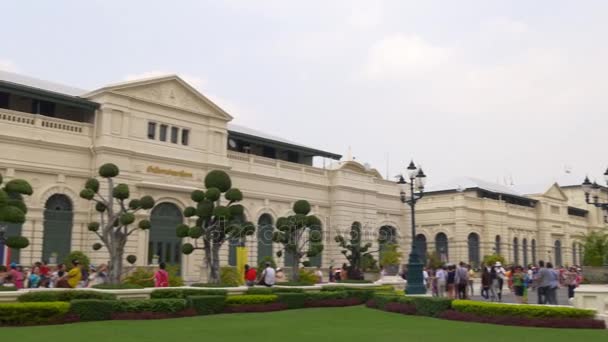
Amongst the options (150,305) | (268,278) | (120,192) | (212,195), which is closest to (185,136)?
(212,195)

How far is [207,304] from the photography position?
797 inches

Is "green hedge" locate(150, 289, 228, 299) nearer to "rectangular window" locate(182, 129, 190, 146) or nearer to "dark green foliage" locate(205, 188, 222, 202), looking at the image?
"dark green foliage" locate(205, 188, 222, 202)

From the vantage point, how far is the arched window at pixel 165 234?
1415 inches

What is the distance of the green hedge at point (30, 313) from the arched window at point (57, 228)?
51.6 feet

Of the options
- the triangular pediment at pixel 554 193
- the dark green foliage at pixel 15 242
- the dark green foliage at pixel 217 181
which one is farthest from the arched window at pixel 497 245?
the dark green foliage at pixel 15 242

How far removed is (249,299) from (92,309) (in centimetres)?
577

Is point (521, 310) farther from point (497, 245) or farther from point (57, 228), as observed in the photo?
point (497, 245)

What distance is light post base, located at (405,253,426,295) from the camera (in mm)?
24891

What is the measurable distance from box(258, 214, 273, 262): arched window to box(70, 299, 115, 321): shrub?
24.6 meters

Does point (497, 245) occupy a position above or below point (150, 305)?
above

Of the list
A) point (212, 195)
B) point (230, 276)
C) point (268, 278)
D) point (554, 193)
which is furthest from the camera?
point (554, 193)

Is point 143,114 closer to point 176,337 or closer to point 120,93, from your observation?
point 120,93

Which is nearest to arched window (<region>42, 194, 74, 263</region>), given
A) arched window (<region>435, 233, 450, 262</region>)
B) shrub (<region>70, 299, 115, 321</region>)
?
shrub (<region>70, 299, 115, 321</region>)

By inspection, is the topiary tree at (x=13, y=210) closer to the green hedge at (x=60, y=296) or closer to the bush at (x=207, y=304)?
the green hedge at (x=60, y=296)
